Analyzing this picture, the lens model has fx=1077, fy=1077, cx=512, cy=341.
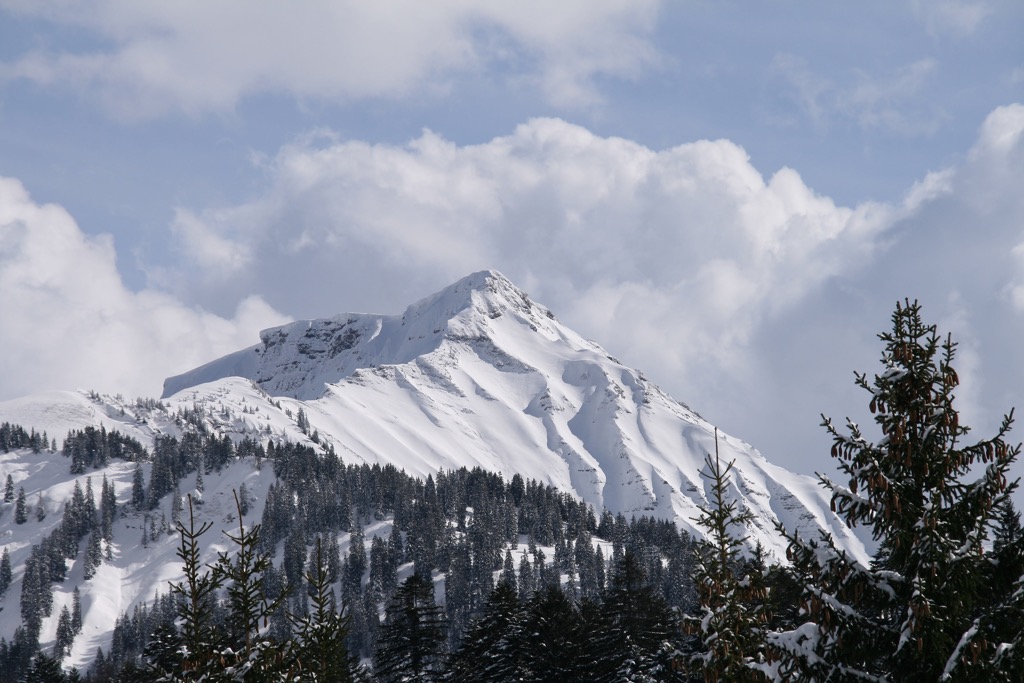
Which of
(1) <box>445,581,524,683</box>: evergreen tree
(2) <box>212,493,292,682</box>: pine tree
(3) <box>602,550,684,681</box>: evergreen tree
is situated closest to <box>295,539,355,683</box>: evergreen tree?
(2) <box>212,493,292,682</box>: pine tree

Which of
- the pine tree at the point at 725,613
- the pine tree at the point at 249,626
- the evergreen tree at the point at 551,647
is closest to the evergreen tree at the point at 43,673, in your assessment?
the evergreen tree at the point at 551,647

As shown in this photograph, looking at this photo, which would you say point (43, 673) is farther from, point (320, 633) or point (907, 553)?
point (907, 553)

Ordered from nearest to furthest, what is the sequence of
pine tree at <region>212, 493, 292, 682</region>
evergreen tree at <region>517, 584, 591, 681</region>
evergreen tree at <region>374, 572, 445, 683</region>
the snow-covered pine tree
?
the snow-covered pine tree → pine tree at <region>212, 493, 292, 682</region> → evergreen tree at <region>374, 572, 445, 683</region> → evergreen tree at <region>517, 584, 591, 681</region>

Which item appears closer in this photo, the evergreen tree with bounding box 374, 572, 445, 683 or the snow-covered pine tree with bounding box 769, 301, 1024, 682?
the snow-covered pine tree with bounding box 769, 301, 1024, 682

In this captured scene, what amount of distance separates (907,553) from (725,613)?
405 centimetres

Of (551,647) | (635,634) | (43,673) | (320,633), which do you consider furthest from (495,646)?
(43,673)

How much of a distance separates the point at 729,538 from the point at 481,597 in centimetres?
17683

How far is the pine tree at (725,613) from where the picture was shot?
20.6 metres

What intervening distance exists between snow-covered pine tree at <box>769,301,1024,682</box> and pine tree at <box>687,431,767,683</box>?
1.67 m

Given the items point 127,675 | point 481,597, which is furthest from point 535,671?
point 481,597

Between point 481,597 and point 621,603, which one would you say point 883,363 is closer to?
point 621,603

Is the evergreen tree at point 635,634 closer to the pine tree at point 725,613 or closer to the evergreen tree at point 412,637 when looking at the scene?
the evergreen tree at point 412,637

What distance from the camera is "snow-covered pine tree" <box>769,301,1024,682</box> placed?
18344 millimetres

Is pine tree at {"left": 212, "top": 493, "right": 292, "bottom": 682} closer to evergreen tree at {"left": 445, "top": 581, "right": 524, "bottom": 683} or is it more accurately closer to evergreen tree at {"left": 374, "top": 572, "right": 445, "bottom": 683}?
evergreen tree at {"left": 374, "top": 572, "right": 445, "bottom": 683}
